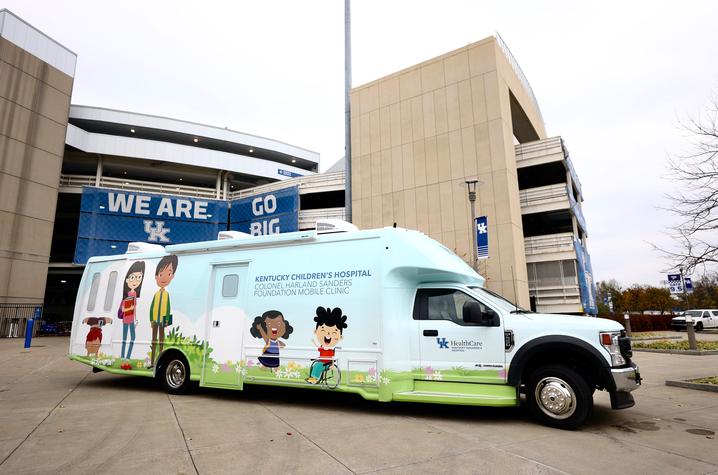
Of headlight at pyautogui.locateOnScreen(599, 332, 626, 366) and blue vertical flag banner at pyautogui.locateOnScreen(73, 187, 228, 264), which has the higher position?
blue vertical flag banner at pyautogui.locateOnScreen(73, 187, 228, 264)

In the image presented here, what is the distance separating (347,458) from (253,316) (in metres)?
3.89

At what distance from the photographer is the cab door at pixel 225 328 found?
775cm

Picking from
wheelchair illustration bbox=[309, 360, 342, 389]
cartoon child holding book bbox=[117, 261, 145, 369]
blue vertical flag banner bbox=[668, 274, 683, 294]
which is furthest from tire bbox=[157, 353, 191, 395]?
blue vertical flag banner bbox=[668, 274, 683, 294]

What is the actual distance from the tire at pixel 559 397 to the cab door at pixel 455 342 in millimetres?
501

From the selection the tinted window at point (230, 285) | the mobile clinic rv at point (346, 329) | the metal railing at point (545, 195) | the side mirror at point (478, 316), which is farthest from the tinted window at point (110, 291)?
the metal railing at point (545, 195)

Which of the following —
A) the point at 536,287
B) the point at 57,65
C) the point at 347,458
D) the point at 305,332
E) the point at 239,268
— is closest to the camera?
the point at 347,458

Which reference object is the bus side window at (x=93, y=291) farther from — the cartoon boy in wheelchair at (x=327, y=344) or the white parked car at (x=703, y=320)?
the white parked car at (x=703, y=320)

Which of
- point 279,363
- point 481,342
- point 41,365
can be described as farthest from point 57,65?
point 481,342

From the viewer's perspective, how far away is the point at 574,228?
27.7 m

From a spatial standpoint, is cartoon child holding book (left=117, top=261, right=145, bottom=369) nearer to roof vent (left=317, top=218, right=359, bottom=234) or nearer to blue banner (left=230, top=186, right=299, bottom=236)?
roof vent (left=317, top=218, right=359, bottom=234)

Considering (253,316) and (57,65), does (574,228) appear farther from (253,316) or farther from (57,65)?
(57,65)

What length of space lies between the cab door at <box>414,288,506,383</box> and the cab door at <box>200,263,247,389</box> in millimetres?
3436

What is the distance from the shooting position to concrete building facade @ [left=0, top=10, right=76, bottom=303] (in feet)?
87.4

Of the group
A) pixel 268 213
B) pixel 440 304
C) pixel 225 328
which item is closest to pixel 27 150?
pixel 268 213
